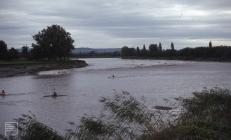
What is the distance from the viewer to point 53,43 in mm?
146125

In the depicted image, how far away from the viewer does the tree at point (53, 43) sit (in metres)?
146

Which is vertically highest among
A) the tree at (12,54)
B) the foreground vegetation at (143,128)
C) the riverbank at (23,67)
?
the tree at (12,54)

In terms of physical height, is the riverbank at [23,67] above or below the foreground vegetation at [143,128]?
below

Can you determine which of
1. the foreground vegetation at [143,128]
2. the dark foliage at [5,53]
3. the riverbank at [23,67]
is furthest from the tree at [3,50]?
the foreground vegetation at [143,128]

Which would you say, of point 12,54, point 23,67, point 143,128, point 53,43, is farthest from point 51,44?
point 143,128

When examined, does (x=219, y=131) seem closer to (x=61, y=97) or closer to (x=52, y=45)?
(x=61, y=97)

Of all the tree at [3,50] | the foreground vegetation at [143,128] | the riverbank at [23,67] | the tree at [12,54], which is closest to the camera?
the foreground vegetation at [143,128]

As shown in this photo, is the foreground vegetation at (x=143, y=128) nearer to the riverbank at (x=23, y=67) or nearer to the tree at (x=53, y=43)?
the riverbank at (x=23, y=67)

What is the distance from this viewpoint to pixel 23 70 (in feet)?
385

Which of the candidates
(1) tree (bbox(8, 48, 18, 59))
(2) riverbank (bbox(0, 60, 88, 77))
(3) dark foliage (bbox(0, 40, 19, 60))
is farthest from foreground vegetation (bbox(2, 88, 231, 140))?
(1) tree (bbox(8, 48, 18, 59))

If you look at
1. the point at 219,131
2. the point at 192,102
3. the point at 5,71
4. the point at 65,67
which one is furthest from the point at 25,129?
the point at 65,67

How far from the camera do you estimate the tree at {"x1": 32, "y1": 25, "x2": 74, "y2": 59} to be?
14588 cm

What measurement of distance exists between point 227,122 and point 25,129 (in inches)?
297

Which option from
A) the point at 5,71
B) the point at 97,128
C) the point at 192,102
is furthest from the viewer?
the point at 5,71
